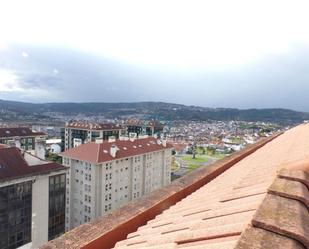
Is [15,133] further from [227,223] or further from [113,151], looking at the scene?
[227,223]

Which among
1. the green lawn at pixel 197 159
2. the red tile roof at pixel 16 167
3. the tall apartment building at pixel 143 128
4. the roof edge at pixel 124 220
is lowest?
the green lawn at pixel 197 159

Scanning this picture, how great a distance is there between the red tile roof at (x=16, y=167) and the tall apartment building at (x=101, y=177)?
1000 centimetres

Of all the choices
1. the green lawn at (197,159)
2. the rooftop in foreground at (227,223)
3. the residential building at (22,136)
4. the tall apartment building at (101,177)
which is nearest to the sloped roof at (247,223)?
the rooftop in foreground at (227,223)

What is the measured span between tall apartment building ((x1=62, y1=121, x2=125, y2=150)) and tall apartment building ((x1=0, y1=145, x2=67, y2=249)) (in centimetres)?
4676

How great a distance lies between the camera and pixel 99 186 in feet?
122

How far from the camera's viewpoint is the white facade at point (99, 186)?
36906 mm

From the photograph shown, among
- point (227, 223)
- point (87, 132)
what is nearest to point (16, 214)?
point (227, 223)

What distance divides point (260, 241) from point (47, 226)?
27554mm

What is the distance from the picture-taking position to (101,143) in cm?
3972

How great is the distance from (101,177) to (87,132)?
41126 mm

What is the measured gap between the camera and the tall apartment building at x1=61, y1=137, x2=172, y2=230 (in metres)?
36.9

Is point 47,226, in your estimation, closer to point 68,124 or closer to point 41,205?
point 41,205

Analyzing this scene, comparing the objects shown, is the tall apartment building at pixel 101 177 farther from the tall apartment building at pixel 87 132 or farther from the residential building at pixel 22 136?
the tall apartment building at pixel 87 132

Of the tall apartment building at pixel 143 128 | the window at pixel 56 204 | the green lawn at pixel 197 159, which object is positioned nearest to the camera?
the window at pixel 56 204
